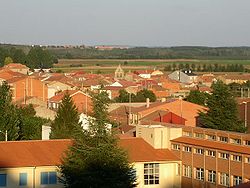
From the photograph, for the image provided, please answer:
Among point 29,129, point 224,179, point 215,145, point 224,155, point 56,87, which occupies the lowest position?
point 224,179

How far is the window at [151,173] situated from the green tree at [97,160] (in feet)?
13.6

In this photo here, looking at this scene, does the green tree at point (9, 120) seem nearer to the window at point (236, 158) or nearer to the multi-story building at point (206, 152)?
the multi-story building at point (206, 152)

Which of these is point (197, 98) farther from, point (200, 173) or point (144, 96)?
point (200, 173)

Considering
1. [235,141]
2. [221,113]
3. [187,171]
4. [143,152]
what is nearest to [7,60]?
[221,113]

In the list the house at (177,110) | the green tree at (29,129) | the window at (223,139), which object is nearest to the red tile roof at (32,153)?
the window at (223,139)

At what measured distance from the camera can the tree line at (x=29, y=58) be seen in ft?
450

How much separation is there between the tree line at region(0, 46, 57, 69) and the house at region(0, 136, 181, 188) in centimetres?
10113

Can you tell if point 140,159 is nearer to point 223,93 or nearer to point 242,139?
point 242,139

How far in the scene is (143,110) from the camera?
51281 mm

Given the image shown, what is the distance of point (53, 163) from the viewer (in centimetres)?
2925

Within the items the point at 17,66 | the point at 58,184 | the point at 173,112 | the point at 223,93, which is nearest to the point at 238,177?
the point at 58,184

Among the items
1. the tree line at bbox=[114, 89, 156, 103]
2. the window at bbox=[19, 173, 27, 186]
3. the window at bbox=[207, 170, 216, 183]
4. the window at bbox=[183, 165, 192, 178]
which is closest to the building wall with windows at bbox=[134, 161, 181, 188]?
the window at bbox=[183, 165, 192, 178]

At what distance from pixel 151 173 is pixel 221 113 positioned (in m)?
15.7

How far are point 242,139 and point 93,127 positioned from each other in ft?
23.1
